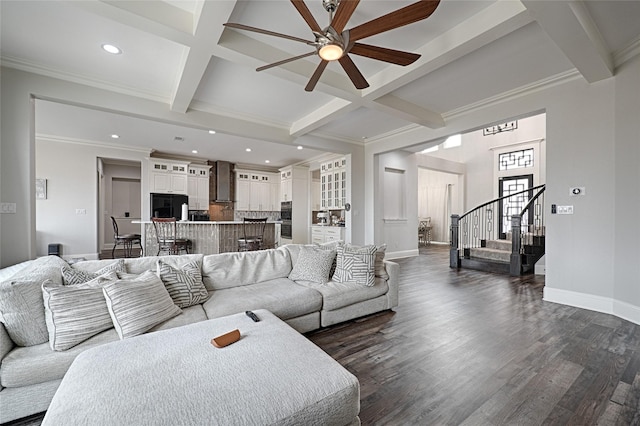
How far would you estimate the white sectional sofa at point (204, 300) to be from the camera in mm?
1464

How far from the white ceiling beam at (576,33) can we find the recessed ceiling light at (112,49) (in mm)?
3844

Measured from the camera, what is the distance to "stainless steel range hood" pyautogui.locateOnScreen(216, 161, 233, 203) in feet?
28.5

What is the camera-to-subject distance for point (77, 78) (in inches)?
135

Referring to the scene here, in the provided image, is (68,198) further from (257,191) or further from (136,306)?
(136,306)

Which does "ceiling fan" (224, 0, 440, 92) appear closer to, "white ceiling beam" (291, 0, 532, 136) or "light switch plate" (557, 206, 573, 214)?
"white ceiling beam" (291, 0, 532, 136)

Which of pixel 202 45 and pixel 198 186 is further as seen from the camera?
pixel 198 186

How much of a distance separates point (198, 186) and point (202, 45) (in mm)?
6333

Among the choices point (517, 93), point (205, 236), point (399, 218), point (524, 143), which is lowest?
point (205, 236)

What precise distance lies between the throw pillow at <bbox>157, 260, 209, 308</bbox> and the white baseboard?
4286 mm

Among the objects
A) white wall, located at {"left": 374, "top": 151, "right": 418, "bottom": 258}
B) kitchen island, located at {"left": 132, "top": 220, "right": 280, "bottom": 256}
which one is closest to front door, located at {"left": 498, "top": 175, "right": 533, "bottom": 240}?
white wall, located at {"left": 374, "top": 151, "right": 418, "bottom": 258}

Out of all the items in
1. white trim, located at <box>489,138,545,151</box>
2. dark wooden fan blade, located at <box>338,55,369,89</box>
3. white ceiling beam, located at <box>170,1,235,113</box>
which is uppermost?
white trim, located at <box>489,138,545,151</box>

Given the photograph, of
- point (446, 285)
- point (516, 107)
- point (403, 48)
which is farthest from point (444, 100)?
point (446, 285)

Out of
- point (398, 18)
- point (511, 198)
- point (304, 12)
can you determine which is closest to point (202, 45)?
point (304, 12)

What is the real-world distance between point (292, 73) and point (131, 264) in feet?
8.47
